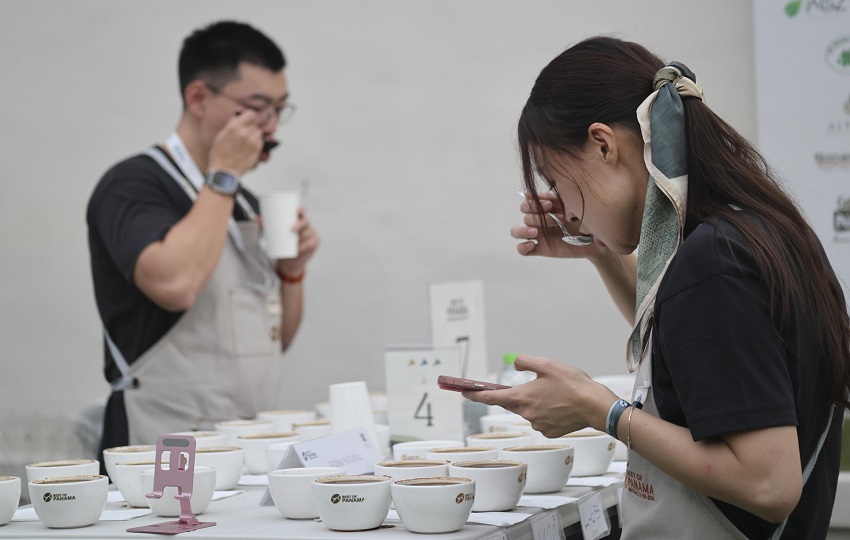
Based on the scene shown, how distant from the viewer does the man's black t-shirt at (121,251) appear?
8.36ft

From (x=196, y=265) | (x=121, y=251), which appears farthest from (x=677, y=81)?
(x=121, y=251)

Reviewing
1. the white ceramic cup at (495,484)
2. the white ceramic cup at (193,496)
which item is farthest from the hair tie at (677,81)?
the white ceramic cup at (193,496)

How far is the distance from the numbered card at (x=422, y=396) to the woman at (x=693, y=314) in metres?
0.65

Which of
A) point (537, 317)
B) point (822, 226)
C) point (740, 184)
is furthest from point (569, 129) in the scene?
point (537, 317)

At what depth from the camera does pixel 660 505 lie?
1269mm

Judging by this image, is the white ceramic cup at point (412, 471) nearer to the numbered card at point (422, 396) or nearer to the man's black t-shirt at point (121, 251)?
the numbered card at point (422, 396)

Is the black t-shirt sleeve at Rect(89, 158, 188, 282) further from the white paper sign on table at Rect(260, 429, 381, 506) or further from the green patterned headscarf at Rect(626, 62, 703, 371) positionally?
the green patterned headscarf at Rect(626, 62, 703, 371)

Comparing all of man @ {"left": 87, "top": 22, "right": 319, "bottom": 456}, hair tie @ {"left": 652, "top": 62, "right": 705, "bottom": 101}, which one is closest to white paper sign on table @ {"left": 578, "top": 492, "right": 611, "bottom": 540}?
hair tie @ {"left": 652, "top": 62, "right": 705, "bottom": 101}

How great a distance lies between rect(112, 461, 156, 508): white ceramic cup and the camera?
151 centimetres

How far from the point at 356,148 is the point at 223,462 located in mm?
2340

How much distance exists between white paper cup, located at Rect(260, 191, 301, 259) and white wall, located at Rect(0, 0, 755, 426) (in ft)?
3.45

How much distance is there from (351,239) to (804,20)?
1.77 metres

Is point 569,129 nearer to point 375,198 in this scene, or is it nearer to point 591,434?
point 591,434

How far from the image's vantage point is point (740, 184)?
128 cm
